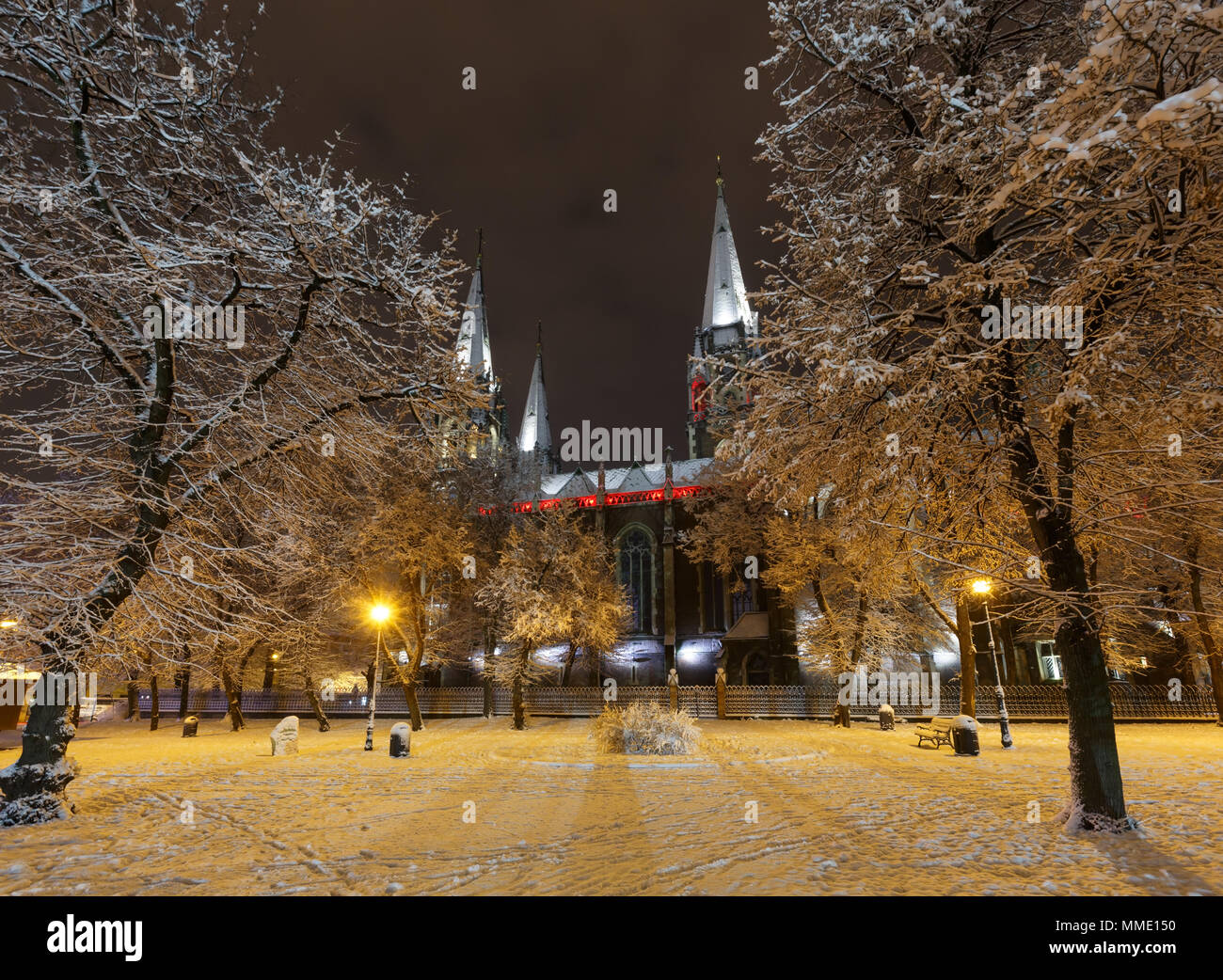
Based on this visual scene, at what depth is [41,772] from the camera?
7148 mm

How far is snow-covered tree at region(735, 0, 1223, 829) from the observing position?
4.80m

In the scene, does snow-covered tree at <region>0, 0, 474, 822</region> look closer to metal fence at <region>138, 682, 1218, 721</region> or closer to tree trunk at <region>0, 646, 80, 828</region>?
tree trunk at <region>0, 646, 80, 828</region>

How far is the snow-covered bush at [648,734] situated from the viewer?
13383 mm

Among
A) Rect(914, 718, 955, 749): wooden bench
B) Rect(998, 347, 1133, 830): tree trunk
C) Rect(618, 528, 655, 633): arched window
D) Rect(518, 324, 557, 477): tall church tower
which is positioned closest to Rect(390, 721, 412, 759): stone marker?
Rect(998, 347, 1133, 830): tree trunk

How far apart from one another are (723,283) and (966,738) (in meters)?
42.1

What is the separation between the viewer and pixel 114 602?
7289 mm

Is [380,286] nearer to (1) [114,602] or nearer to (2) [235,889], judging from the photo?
(1) [114,602]

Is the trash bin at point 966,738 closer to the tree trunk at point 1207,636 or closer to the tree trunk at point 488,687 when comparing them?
the tree trunk at point 1207,636

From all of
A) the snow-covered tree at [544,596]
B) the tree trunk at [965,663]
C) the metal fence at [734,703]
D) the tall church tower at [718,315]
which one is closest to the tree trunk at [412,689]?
the snow-covered tree at [544,596]

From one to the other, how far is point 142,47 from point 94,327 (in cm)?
353

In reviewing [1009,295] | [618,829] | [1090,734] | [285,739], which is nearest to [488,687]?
[285,739]
